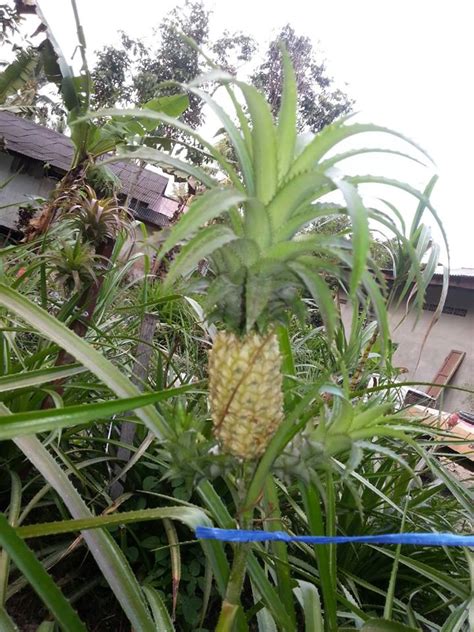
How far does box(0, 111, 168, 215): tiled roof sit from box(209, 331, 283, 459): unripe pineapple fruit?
13014 millimetres

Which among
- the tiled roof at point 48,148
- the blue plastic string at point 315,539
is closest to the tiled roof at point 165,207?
the tiled roof at point 48,148

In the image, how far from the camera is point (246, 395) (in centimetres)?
71

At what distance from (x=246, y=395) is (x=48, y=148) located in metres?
16.0

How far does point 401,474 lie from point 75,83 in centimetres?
296

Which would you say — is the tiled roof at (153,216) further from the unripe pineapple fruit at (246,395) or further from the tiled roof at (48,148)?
the unripe pineapple fruit at (246,395)

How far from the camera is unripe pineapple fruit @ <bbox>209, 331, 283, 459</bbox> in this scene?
2.32 feet

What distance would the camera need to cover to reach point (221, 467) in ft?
2.39

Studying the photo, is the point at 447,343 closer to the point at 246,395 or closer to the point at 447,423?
the point at 447,423

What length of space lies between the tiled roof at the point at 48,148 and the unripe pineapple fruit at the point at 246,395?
1301 centimetres

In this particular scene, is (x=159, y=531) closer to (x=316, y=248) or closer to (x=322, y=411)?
(x=322, y=411)

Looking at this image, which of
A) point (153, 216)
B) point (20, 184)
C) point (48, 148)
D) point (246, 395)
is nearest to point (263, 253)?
point (246, 395)

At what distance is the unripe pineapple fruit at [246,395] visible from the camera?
0.71 meters

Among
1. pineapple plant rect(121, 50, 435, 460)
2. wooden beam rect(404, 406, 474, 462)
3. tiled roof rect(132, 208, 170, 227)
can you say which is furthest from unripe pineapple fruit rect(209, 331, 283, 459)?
tiled roof rect(132, 208, 170, 227)

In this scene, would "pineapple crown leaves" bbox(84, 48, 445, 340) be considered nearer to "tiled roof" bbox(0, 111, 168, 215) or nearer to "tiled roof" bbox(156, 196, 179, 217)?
"tiled roof" bbox(0, 111, 168, 215)
